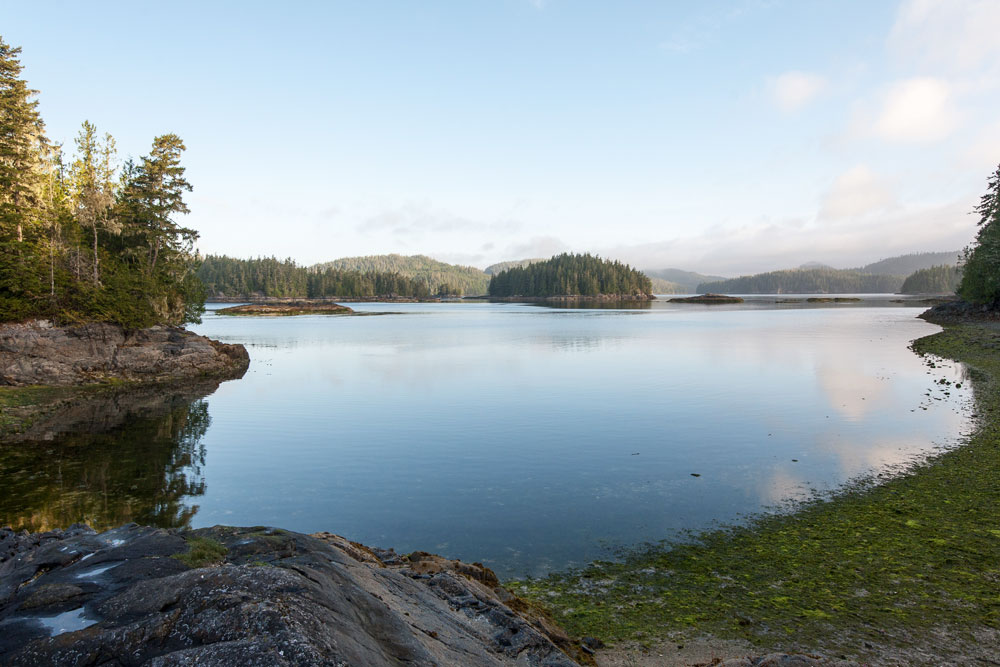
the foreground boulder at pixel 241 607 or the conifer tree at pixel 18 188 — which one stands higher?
the conifer tree at pixel 18 188

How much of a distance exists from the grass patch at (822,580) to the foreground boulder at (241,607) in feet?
7.16

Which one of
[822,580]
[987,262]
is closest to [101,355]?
[822,580]

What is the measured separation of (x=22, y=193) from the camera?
4303 cm

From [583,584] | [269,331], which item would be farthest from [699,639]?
[269,331]

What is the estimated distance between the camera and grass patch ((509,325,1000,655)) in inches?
355

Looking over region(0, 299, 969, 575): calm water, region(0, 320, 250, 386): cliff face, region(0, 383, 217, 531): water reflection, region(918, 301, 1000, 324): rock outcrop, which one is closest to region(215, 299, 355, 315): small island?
→ region(0, 320, 250, 386): cliff face

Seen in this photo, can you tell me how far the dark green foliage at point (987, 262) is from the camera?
2623 inches

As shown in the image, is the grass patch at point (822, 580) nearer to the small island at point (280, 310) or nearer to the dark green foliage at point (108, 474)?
the dark green foliage at point (108, 474)

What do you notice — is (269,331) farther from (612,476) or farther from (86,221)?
(612,476)

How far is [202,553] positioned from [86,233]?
5139 centimetres

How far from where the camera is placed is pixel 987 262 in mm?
68375

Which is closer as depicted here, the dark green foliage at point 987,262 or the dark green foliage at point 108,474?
the dark green foliage at point 108,474

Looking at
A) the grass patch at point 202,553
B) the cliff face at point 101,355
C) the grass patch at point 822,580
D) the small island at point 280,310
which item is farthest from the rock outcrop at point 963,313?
the small island at point 280,310

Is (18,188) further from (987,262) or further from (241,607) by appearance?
(987,262)
